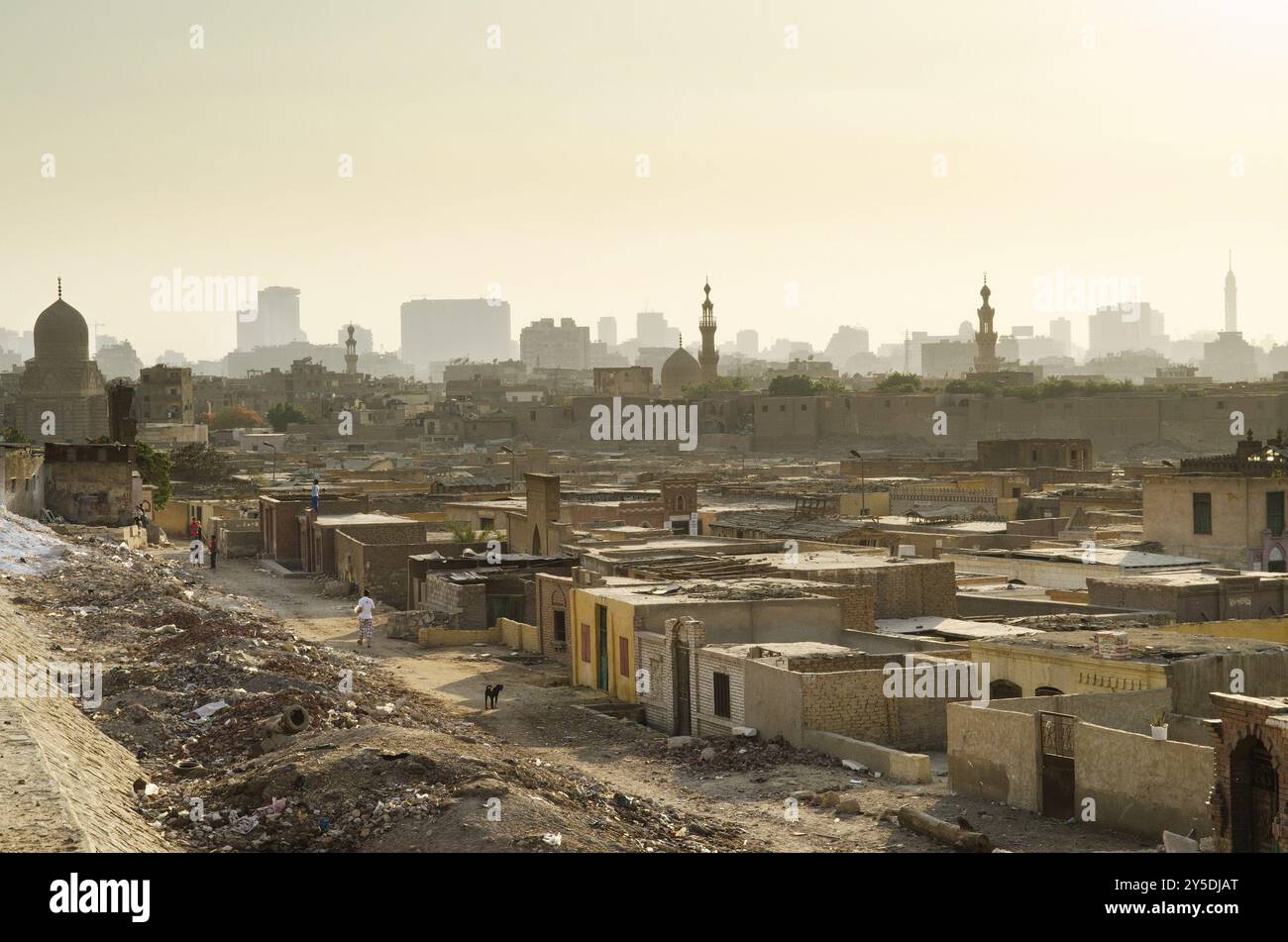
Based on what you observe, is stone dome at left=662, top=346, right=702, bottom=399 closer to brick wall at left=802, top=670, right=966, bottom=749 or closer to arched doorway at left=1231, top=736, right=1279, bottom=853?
brick wall at left=802, top=670, right=966, bottom=749

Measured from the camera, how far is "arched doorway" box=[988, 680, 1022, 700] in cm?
1488

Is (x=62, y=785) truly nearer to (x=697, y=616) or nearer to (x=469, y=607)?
(x=697, y=616)

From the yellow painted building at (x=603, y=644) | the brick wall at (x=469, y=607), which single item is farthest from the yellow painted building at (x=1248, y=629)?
the brick wall at (x=469, y=607)

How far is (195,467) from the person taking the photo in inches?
2203

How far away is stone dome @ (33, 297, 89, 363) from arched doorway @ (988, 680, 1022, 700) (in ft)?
252

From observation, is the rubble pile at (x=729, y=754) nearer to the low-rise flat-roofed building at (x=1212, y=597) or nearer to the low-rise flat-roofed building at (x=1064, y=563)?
the low-rise flat-roofed building at (x=1212, y=597)

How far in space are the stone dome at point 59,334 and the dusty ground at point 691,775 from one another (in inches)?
2688

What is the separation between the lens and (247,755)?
1216 cm

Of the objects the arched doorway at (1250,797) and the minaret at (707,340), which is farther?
the minaret at (707,340)

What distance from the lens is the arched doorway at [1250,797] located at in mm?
9445

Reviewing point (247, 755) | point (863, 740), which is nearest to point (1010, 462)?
point (863, 740)
